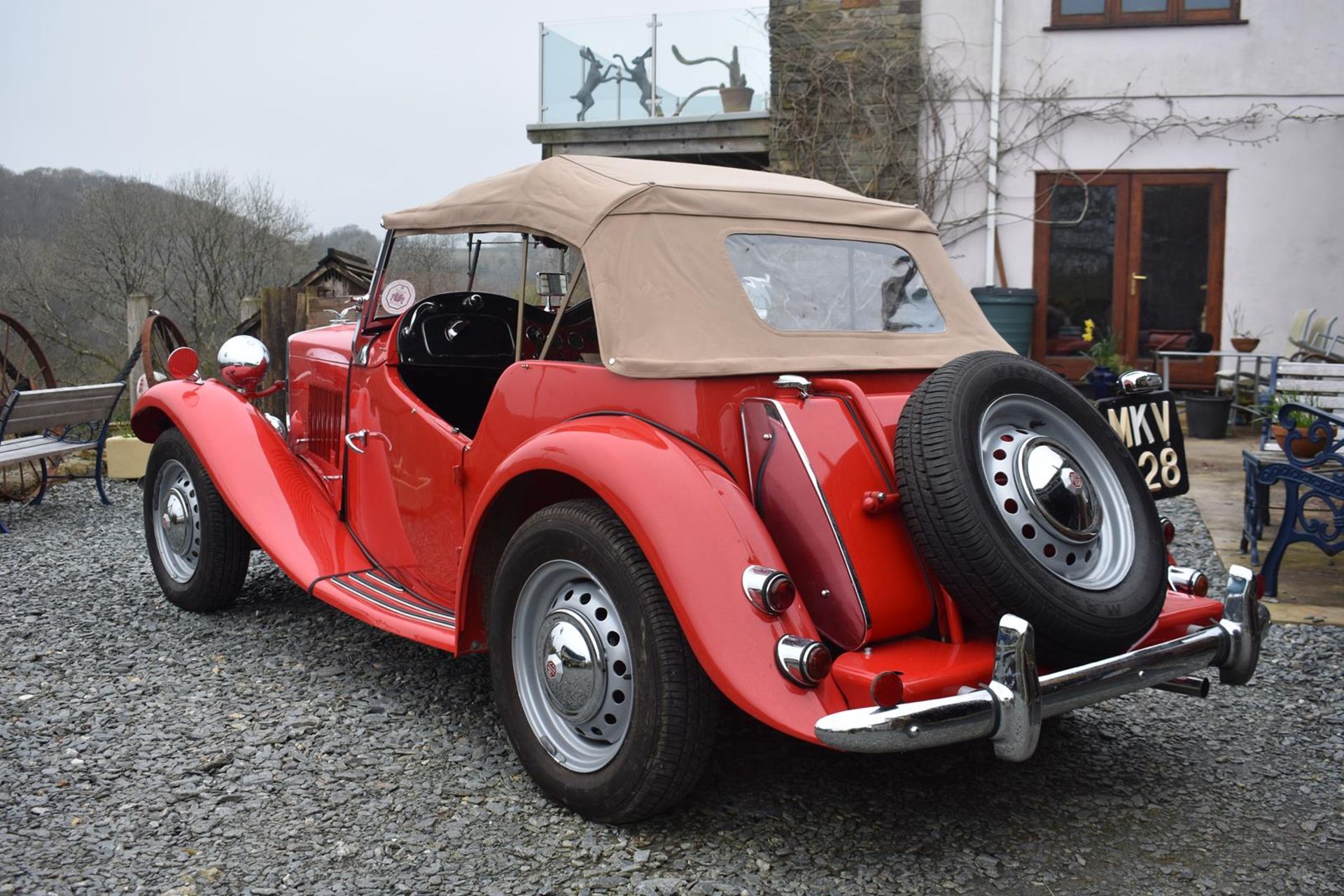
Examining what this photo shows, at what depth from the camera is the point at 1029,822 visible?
274 centimetres

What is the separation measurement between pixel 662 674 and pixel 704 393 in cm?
69

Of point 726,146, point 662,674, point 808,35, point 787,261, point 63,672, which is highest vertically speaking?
point 808,35

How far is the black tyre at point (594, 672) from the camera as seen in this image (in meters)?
2.48

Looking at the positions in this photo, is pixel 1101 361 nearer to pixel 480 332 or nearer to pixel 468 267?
pixel 480 332

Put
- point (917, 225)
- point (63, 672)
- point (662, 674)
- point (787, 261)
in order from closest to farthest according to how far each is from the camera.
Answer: point (662, 674) → point (787, 261) → point (917, 225) → point (63, 672)

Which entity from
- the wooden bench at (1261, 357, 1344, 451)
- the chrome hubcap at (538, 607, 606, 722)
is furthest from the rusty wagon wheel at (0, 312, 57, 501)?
the wooden bench at (1261, 357, 1344, 451)

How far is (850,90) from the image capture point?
37.0 feet

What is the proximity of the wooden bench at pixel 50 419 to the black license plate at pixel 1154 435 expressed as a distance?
642cm

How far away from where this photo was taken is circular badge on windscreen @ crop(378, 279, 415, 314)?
13.3 feet

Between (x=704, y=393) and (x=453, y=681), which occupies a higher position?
(x=704, y=393)

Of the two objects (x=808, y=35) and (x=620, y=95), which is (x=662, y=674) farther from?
(x=620, y=95)

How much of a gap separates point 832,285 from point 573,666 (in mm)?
1378

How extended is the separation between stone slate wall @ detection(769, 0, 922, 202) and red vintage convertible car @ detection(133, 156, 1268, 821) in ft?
26.3

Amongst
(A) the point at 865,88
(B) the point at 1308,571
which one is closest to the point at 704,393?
(B) the point at 1308,571
